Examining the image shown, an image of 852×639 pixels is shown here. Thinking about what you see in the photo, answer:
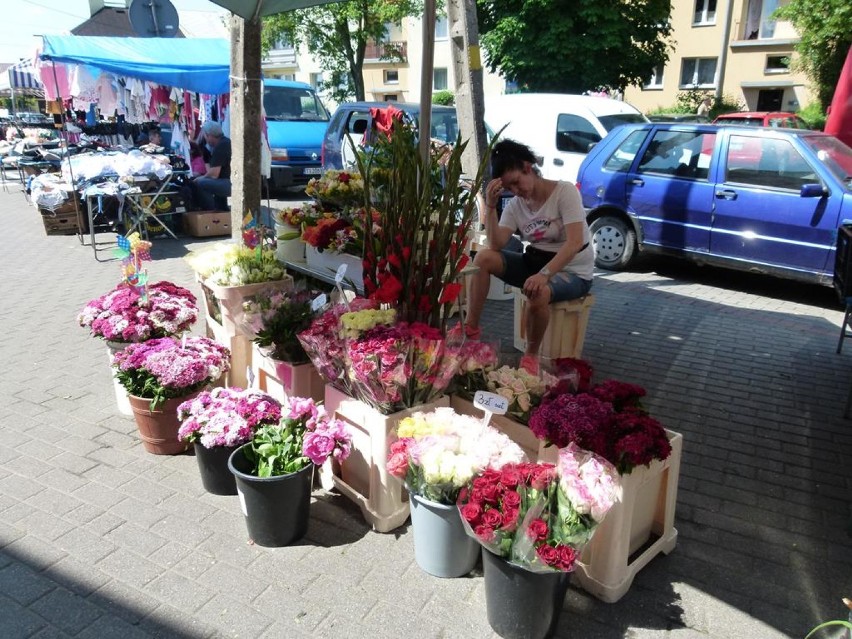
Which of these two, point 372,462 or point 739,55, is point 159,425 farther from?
point 739,55

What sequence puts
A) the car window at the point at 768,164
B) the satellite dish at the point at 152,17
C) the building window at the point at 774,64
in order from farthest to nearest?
the building window at the point at 774,64 → the satellite dish at the point at 152,17 → the car window at the point at 768,164

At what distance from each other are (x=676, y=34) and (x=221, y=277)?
30411mm

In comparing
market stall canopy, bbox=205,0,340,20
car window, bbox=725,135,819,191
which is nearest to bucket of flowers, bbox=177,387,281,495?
market stall canopy, bbox=205,0,340,20

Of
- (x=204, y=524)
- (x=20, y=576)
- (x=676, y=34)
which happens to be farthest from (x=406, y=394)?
(x=676, y=34)

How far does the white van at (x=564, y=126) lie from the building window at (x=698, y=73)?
21.6m

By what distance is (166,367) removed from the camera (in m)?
3.36

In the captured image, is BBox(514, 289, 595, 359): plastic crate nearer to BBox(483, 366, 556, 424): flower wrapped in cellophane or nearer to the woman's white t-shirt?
the woman's white t-shirt

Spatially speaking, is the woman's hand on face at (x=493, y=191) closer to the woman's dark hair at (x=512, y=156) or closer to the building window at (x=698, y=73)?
the woman's dark hair at (x=512, y=156)

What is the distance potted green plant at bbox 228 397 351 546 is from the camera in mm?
2713

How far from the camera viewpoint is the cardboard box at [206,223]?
950 cm

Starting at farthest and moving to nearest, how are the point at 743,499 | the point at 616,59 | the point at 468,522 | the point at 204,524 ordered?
1. the point at 616,59
2. the point at 743,499
3. the point at 204,524
4. the point at 468,522

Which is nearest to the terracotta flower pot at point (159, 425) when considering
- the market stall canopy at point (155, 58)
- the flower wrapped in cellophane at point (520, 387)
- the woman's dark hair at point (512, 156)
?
the flower wrapped in cellophane at point (520, 387)

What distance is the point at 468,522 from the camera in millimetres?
2229

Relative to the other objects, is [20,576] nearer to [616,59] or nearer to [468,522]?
[468,522]
